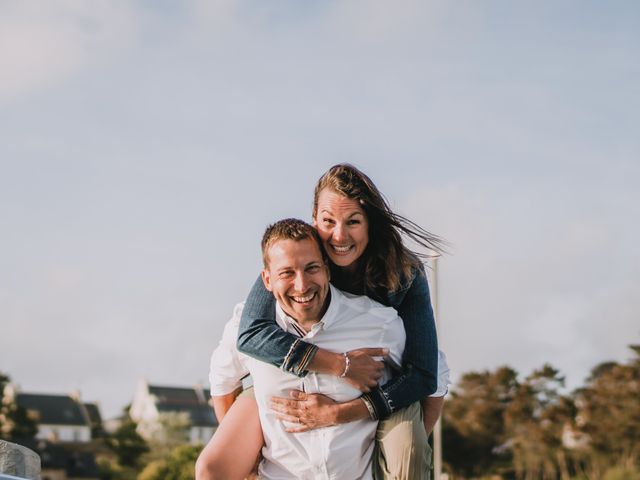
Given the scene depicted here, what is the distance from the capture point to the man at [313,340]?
Answer: 14.8 ft

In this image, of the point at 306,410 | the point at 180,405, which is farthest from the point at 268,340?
the point at 180,405

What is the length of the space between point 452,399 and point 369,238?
134ft

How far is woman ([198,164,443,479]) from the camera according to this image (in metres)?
4.50

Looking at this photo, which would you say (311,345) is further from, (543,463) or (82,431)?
(82,431)

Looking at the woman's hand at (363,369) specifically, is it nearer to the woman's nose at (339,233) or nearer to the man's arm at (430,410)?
the man's arm at (430,410)

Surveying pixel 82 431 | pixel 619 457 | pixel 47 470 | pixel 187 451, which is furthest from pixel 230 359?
pixel 82 431

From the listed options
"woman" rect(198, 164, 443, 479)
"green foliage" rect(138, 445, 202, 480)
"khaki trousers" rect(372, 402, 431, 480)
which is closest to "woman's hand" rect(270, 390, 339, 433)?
"woman" rect(198, 164, 443, 479)

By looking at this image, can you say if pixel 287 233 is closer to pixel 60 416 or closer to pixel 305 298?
pixel 305 298

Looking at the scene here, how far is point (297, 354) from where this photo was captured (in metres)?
4.45

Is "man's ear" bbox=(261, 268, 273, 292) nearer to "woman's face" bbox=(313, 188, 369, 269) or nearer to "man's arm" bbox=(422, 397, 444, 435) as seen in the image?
"woman's face" bbox=(313, 188, 369, 269)

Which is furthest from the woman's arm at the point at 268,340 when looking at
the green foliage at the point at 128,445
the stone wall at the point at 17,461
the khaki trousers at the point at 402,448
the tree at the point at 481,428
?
the green foliage at the point at 128,445

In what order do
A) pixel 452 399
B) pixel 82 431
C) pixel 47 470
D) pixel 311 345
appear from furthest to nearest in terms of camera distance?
pixel 82 431
pixel 47 470
pixel 452 399
pixel 311 345

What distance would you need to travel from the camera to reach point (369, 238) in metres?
4.96

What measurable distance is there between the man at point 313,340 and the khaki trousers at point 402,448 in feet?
0.16
